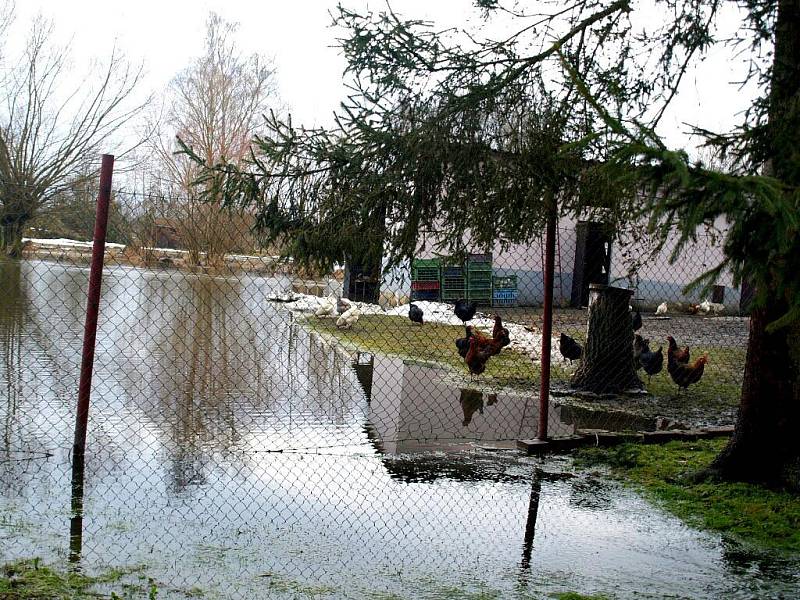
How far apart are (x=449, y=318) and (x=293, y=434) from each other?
10063 millimetres

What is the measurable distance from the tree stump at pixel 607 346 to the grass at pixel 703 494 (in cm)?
283

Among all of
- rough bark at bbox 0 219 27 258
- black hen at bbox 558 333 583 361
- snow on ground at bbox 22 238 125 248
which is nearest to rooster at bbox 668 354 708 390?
black hen at bbox 558 333 583 361

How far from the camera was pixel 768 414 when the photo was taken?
574 centimetres

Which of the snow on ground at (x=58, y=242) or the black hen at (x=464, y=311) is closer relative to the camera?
the snow on ground at (x=58, y=242)

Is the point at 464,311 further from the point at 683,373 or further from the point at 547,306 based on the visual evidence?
the point at 547,306

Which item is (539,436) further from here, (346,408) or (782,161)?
(782,161)

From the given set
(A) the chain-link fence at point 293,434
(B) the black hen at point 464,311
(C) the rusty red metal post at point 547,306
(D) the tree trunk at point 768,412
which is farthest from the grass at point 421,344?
(D) the tree trunk at point 768,412

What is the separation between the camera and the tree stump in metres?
9.84

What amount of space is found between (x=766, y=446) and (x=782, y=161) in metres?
2.85

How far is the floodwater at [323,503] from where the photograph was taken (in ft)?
12.9

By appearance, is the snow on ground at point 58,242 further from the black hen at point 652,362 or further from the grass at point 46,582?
the black hen at point 652,362

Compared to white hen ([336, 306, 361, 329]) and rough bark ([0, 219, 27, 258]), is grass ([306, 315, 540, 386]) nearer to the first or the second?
white hen ([336, 306, 361, 329])

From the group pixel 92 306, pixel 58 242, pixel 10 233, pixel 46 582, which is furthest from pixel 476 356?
pixel 46 582

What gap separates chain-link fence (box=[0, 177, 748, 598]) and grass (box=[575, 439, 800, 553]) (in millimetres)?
549
